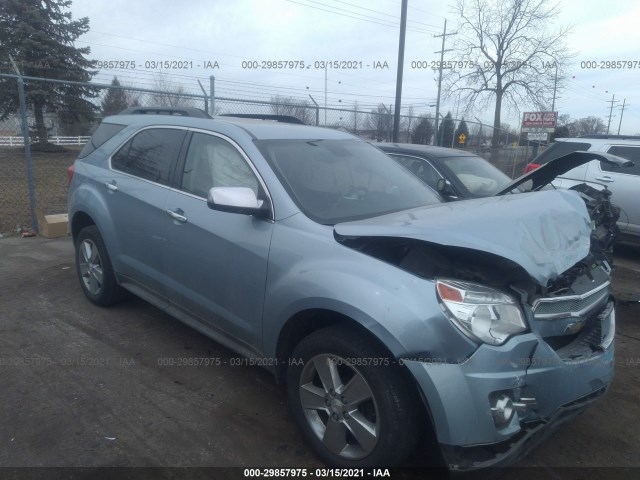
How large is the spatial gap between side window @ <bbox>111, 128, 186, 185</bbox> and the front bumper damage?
98.3 inches

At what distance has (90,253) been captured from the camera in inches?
182

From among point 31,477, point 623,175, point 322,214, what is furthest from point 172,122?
point 623,175

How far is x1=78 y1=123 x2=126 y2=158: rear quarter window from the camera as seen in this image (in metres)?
4.57

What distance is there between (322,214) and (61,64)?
73.7ft

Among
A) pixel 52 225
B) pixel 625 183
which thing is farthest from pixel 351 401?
pixel 625 183

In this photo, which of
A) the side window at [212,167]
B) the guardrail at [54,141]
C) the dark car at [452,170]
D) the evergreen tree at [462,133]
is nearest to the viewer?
the side window at [212,167]

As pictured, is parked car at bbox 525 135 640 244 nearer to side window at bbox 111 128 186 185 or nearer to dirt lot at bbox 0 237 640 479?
dirt lot at bbox 0 237 640 479

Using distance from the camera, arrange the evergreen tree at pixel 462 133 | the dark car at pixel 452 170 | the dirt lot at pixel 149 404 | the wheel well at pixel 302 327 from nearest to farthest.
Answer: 1. the wheel well at pixel 302 327
2. the dirt lot at pixel 149 404
3. the dark car at pixel 452 170
4. the evergreen tree at pixel 462 133

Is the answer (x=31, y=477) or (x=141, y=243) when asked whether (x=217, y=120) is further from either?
(x=31, y=477)

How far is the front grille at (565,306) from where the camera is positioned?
Answer: 93.2 inches

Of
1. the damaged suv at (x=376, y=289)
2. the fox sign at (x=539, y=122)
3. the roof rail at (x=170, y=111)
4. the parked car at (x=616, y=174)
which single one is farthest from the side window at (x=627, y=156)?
the fox sign at (x=539, y=122)

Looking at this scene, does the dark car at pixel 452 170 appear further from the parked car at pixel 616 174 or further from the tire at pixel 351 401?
the tire at pixel 351 401

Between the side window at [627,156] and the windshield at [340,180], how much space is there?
5287 mm

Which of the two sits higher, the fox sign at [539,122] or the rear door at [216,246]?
the fox sign at [539,122]
